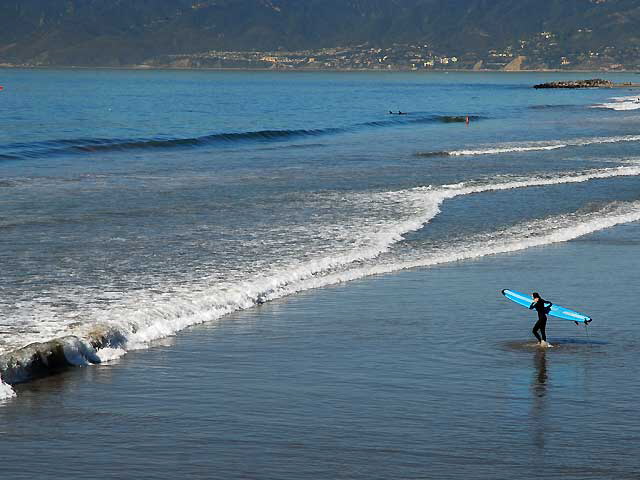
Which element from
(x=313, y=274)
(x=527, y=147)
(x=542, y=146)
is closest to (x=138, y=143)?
(x=527, y=147)

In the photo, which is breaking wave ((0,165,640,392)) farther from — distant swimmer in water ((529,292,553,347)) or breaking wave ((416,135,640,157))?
breaking wave ((416,135,640,157))

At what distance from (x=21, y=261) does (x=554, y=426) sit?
1242 cm

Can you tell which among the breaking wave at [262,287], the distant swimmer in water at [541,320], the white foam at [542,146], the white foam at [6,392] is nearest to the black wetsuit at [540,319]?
the distant swimmer in water at [541,320]

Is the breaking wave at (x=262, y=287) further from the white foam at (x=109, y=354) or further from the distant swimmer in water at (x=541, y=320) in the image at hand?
the distant swimmer in water at (x=541, y=320)

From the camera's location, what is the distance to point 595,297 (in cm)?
1903

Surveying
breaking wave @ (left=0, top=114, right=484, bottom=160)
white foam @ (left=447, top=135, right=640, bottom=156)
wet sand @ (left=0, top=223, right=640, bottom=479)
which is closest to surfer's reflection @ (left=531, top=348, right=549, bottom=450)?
wet sand @ (left=0, top=223, right=640, bottom=479)

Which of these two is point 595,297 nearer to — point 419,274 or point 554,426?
point 419,274

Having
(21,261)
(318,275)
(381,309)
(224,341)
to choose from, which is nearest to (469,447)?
(224,341)

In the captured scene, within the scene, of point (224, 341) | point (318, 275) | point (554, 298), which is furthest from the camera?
point (318, 275)

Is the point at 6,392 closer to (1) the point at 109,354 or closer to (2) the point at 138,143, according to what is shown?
(1) the point at 109,354

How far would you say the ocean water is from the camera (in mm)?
11891

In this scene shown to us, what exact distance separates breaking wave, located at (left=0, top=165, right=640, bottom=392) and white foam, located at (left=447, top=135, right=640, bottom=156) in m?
20.2

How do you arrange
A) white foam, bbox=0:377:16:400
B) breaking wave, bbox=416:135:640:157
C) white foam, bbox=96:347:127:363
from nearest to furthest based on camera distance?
white foam, bbox=0:377:16:400, white foam, bbox=96:347:127:363, breaking wave, bbox=416:135:640:157

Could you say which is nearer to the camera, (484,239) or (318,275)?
(318,275)
